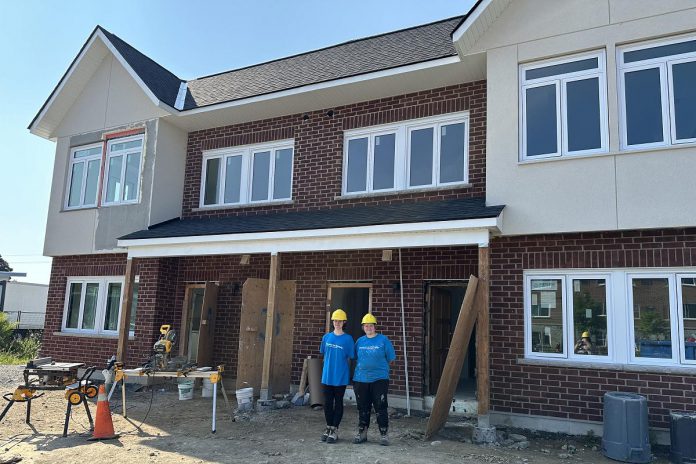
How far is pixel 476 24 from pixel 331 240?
4.35 metres

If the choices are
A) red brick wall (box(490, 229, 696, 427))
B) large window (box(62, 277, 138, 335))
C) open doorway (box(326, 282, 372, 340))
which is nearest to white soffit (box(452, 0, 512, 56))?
red brick wall (box(490, 229, 696, 427))

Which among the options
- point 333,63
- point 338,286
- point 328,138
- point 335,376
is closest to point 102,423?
point 335,376

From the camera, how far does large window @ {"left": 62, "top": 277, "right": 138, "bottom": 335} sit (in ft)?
43.0

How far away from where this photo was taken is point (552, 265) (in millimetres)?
8469

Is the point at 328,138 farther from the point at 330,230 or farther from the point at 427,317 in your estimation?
the point at 427,317

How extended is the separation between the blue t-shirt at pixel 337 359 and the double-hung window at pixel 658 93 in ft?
16.7

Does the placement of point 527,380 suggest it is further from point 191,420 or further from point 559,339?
point 191,420

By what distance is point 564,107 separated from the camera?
8.52 metres

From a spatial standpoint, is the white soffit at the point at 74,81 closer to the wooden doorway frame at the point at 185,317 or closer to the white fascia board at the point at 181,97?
the white fascia board at the point at 181,97

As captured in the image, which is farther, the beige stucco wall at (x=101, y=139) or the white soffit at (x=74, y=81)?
the white soffit at (x=74, y=81)

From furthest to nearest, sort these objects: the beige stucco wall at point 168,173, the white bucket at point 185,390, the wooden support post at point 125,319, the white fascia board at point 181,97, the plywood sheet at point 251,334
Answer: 1. the white fascia board at point 181,97
2. the beige stucco wall at point 168,173
3. the wooden support post at point 125,319
4. the plywood sheet at point 251,334
5. the white bucket at point 185,390

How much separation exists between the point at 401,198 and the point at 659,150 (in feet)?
14.5

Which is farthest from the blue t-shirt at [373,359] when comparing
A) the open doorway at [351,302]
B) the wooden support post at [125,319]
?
the wooden support post at [125,319]

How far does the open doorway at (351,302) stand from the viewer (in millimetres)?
10758
